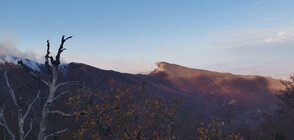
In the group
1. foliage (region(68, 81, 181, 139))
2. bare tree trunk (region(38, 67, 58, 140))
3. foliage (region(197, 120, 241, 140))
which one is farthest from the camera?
→ foliage (region(68, 81, 181, 139))

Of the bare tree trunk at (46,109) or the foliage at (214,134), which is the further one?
the bare tree trunk at (46,109)

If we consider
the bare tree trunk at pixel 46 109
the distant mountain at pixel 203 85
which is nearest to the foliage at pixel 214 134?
the bare tree trunk at pixel 46 109

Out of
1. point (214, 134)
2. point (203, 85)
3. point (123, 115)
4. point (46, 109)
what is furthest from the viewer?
point (203, 85)

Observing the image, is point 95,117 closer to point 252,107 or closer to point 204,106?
point 204,106

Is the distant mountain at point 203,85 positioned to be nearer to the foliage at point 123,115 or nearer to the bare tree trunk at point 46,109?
the foliage at point 123,115

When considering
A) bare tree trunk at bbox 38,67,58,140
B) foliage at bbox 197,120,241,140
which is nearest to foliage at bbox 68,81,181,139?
bare tree trunk at bbox 38,67,58,140

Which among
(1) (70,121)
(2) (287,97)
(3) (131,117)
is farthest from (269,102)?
(3) (131,117)

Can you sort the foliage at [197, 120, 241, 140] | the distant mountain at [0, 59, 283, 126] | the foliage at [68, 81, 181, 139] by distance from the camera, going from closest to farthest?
the foliage at [197, 120, 241, 140] → the foliage at [68, 81, 181, 139] → the distant mountain at [0, 59, 283, 126]

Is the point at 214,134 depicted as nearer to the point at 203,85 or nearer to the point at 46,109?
the point at 46,109

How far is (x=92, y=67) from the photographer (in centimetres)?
9362

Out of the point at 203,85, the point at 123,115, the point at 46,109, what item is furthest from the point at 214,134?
the point at 203,85

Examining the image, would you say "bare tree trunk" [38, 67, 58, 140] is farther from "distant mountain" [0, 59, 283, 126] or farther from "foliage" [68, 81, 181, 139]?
"distant mountain" [0, 59, 283, 126]

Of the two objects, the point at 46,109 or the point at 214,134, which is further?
the point at 46,109

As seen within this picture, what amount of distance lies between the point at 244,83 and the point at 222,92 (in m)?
14.3
